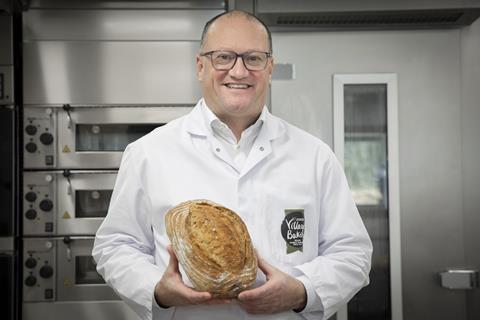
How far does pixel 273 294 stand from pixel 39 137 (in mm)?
1626

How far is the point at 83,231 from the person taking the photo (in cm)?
232

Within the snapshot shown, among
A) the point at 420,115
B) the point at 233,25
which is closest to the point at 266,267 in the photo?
the point at 233,25

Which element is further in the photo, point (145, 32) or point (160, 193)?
point (145, 32)

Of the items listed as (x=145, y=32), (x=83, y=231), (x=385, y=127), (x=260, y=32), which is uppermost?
(x=145, y=32)

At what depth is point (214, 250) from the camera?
109 cm

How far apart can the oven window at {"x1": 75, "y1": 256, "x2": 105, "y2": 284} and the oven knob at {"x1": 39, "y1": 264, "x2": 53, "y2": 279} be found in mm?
118

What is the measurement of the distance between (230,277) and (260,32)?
0.63 metres

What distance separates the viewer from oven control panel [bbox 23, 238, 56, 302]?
229cm

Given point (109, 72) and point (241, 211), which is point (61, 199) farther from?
point (241, 211)

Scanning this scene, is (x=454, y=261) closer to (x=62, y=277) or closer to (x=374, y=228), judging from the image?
(x=374, y=228)

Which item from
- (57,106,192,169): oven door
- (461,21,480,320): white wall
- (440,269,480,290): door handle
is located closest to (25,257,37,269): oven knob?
(57,106,192,169): oven door

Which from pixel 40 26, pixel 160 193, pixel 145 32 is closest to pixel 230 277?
pixel 160 193

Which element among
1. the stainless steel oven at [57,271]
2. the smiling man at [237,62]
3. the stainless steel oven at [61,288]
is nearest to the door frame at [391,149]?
the smiling man at [237,62]

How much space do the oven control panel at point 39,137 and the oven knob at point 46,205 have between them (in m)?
0.16
